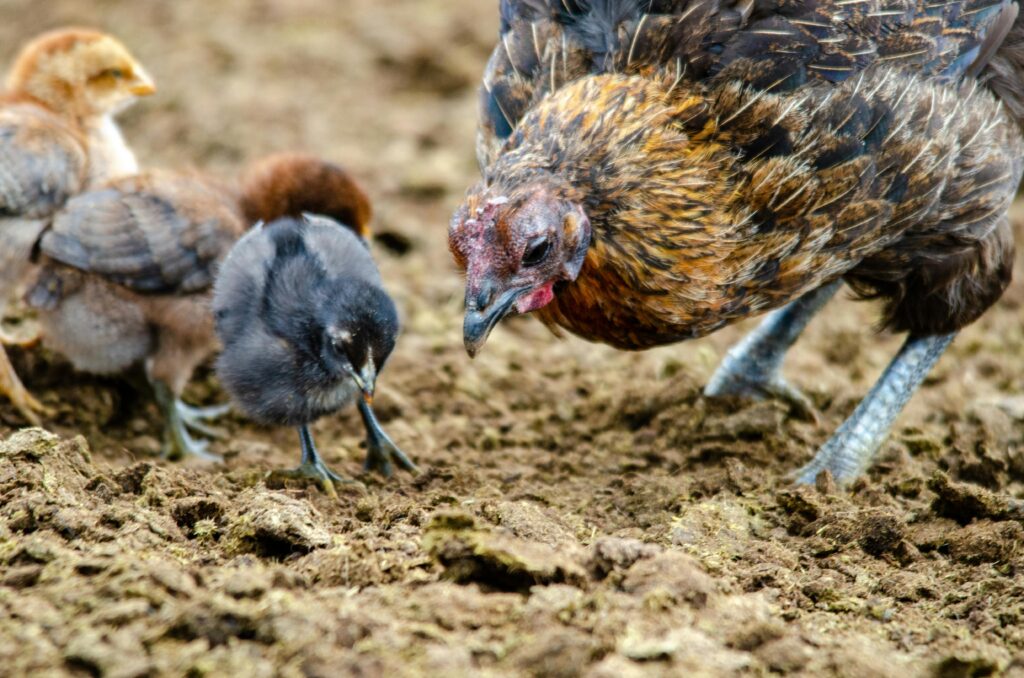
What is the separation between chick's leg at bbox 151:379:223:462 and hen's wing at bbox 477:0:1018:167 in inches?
75.1

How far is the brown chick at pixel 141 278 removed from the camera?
4.84m

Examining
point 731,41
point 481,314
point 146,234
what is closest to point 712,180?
point 731,41

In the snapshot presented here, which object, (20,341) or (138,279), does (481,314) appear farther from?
(20,341)

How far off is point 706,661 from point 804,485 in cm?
172

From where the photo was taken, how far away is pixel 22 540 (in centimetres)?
324

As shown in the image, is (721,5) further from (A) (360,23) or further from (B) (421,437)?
(A) (360,23)

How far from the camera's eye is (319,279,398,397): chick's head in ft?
14.0

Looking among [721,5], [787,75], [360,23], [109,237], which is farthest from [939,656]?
[360,23]

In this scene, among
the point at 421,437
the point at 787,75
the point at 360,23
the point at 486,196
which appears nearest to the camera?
the point at 486,196

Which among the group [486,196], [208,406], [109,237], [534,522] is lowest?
[208,406]

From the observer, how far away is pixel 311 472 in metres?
4.40

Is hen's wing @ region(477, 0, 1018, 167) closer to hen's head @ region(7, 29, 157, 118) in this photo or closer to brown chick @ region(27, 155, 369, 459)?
brown chick @ region(27, 155, 369, 459)

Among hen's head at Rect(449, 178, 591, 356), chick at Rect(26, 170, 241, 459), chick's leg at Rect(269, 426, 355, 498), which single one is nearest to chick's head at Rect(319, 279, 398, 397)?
chick's leg at Rect(269, 426, 355, 498)

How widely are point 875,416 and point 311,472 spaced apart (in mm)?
2407
